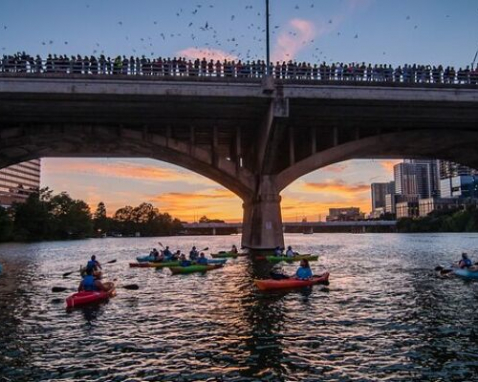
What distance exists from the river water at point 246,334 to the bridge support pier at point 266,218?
19.6m

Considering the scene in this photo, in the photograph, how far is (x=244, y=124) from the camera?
139 feet

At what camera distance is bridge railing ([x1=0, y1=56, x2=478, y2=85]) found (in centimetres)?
3275

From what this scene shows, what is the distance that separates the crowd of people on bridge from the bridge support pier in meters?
11.0

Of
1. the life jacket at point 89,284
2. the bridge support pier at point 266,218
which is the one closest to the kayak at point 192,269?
the life jacket at point 89,284

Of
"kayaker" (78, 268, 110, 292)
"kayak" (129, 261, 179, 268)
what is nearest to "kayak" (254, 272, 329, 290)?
"kayaker" (78, 268, 110, 292)

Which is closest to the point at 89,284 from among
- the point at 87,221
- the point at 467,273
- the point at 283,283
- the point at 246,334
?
the point at 283,283

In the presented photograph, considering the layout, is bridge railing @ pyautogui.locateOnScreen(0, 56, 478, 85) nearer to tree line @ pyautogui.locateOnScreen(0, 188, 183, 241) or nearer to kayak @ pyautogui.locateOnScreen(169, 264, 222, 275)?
kayak @ pyautogui.locateOnScreen(169, 264, 222, 275)

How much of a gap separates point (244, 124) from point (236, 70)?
325 inches

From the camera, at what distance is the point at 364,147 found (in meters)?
43.5

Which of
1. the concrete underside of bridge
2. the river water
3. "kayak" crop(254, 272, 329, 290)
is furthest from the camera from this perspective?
the concrete underside of bridge

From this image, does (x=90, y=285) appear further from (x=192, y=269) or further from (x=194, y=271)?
(x=194, y=271)

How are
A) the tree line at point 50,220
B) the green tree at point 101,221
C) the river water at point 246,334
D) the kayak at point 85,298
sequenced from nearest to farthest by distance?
the river water at point 246,334, the kayak at point 85,298, the tree line at point 50,220, the green tree at point 101,221

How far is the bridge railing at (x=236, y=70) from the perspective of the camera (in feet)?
107

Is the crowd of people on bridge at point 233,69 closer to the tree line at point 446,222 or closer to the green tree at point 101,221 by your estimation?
the tree line at point 446,222
